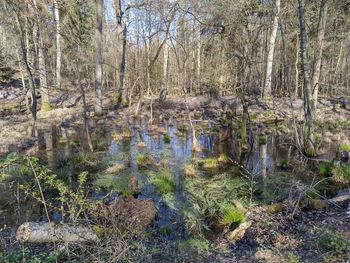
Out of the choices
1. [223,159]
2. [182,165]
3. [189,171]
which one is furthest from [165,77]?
[189,171]

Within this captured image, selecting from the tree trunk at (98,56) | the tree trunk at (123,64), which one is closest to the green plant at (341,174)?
the tree trunk at (98,56)

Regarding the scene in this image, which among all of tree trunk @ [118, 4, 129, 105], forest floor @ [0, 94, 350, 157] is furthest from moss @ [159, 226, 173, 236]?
tree trunk @ [118, 4, 129, 105]

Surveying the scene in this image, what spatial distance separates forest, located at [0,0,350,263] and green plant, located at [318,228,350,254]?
21 millimetres

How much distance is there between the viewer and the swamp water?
643 centimetres

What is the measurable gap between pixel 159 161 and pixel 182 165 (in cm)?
85

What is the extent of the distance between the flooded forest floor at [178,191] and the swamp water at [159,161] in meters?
0.04

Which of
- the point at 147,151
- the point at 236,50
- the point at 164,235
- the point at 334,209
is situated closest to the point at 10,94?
the point at 147,151

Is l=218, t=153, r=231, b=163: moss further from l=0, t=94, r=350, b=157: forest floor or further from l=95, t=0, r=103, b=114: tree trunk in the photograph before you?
l=95, t=0, r=103, b=114: tree trunk

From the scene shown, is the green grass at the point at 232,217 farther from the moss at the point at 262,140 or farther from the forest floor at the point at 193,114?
the forest floor at the point at 193,114

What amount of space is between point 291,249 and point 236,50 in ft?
24.7

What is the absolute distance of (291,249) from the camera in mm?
4473

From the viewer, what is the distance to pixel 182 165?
9.23 meters

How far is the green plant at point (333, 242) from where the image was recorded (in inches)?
156

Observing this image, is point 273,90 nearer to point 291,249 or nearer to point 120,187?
point 120,187
